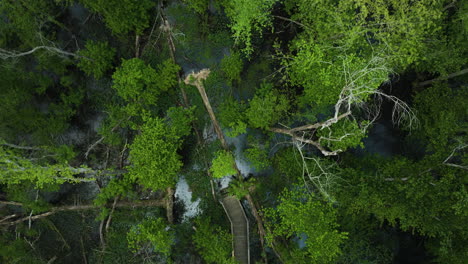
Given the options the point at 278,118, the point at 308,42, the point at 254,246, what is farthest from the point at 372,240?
the point at 308,42

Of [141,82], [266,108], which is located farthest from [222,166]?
[141,82]

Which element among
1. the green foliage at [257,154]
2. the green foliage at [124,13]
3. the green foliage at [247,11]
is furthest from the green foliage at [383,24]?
the green foliage at [124,13]

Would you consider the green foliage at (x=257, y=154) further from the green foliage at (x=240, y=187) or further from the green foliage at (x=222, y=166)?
the green foliage at (x=222, y=166)

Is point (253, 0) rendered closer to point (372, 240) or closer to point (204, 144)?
point (204, 144)

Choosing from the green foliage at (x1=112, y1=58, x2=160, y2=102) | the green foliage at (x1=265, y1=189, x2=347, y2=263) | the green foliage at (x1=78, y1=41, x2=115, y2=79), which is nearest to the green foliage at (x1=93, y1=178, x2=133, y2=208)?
the green foliage at (x1=112, y1=58, x2=160, y2=102)

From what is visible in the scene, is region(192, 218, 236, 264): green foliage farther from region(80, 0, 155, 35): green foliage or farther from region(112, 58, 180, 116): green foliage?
region(80, 0, 155, 35): green foliage

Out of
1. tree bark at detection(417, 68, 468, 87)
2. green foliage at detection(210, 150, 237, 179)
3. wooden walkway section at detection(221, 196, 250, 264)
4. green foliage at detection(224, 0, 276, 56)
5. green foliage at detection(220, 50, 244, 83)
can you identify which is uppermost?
green foliage at detection(224, 0, 276, 56)
